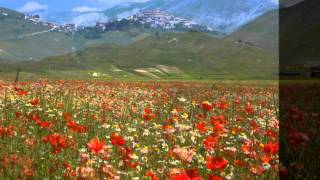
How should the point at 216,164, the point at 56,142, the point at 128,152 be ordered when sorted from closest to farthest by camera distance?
the point at 216,164, the point at 128,152, the point at 56,142

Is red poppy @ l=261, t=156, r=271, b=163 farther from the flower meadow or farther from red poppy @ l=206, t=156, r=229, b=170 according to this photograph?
red poppy @ l=206, t=156, r=229, b=170

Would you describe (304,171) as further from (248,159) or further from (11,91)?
(11,91)

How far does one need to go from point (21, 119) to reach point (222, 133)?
3621mm

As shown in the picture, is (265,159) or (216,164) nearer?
(216,164)

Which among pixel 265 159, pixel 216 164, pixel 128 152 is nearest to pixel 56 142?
pixel 128 152

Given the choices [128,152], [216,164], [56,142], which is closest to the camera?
[216,164]

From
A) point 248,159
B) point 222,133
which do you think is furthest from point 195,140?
point 248,159

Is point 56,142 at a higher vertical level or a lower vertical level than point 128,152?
higher

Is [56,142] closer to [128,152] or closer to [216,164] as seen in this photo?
[128,152]

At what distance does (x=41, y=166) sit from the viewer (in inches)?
240

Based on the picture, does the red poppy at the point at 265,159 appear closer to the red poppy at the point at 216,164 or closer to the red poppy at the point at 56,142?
the red poppy at the point at 216,164

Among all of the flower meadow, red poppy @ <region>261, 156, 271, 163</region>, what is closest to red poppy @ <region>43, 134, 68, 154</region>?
the flower meadow

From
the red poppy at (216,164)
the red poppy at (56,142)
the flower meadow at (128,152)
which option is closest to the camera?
the red poppy at (216,164)

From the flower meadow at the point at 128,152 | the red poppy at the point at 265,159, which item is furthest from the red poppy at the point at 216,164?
the red poppy at the point at 265,159
